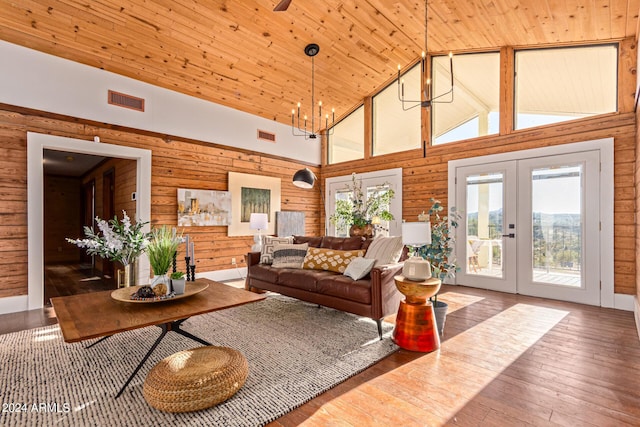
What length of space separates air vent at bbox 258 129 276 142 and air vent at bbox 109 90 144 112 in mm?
2187

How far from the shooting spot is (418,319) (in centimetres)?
271

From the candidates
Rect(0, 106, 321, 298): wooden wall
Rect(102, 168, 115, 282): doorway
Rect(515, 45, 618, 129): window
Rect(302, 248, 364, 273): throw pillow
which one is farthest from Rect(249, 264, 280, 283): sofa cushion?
Rect(515, 45, 618, 129): window

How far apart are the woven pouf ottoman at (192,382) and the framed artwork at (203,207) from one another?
3.66m

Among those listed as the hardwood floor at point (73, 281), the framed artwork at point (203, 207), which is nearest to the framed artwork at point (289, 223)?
the framed artwork at point (203, 207)

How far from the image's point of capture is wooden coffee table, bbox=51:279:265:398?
6.20ft

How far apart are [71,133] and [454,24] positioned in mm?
5483

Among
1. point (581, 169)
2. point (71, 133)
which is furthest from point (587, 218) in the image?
point (71, 133)

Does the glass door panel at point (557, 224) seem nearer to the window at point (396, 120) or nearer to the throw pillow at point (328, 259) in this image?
the window at point (396, 120)

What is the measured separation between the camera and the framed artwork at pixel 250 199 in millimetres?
5898

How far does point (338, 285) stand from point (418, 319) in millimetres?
894

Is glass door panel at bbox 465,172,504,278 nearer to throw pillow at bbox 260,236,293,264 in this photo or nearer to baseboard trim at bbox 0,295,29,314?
throw pillow at bbox 260,236,293,264

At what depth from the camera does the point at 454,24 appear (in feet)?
14.4

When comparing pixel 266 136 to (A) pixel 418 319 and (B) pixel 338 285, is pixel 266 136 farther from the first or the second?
(A) pixel 418 319

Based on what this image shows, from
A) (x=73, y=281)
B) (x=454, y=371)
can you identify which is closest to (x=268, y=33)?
(x=454, y=371)
